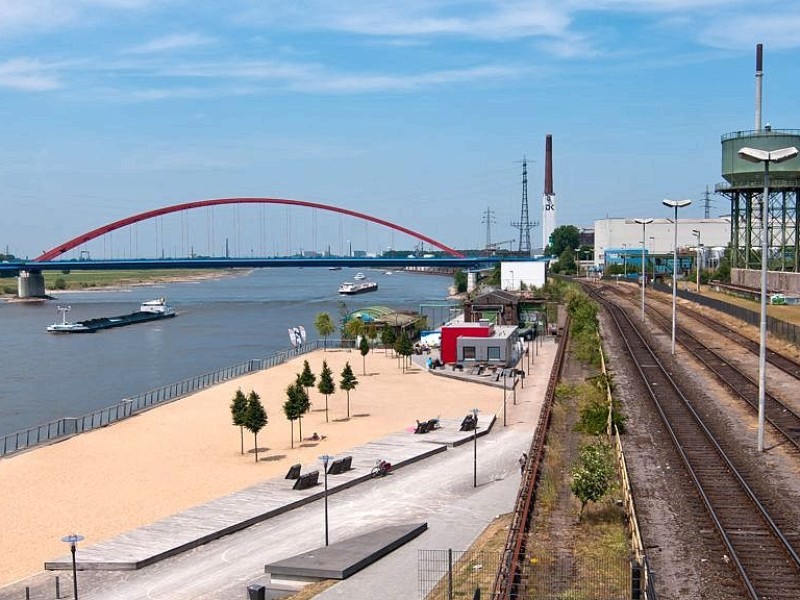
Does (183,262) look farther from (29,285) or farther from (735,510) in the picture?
(735,510)

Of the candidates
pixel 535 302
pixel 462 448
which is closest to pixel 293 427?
pixel 462 448

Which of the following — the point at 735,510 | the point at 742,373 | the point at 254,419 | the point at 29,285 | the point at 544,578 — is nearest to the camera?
the point at 544,578

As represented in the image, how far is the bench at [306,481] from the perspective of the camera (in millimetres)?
22266

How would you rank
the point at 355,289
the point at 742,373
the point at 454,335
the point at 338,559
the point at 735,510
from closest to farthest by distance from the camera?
the point at 338,559 → the point at 735,510 → the point at 742,373 → the point at 454,335 → the point at 355,289

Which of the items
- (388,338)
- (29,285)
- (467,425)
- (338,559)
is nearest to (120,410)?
(467,425)

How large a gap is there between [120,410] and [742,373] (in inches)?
989

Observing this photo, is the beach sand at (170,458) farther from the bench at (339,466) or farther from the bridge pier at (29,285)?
the bridge pier at (29,285)

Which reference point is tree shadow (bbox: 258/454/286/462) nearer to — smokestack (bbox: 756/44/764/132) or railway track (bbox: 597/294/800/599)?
railway track (bbox: 597/294/800/599)

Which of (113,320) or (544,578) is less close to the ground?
(544,578)

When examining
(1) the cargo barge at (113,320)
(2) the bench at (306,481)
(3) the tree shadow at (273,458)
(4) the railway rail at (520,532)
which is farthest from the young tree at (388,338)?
(1) the cargo barge at (113,320)

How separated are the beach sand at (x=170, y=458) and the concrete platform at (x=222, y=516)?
3.43ft

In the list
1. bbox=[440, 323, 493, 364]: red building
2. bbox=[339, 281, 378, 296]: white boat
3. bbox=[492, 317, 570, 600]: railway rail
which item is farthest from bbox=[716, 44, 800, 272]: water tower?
bbox=[339, 281, 378, 296]: white boat

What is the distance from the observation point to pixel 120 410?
3831cm

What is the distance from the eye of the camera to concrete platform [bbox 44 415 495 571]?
1788 cm
